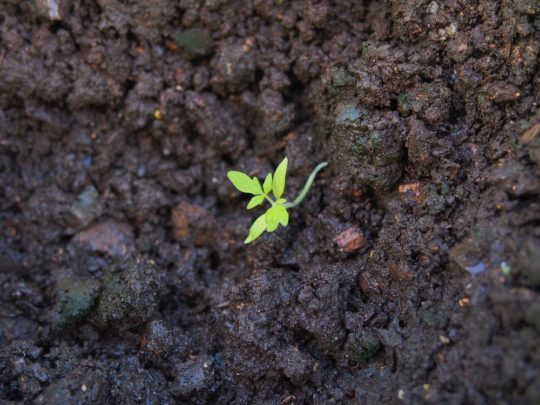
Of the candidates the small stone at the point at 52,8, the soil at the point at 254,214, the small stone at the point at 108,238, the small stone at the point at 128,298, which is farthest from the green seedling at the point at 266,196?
the small stone at the point at 52,8

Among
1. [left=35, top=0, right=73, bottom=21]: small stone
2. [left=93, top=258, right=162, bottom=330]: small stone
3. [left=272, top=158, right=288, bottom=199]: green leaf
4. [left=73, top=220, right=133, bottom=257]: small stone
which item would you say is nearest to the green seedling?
[left=272, top=158, right=288, bottom=199]: green leaf

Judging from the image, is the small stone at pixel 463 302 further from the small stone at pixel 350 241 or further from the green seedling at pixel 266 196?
the green seedling at pixel 266 196

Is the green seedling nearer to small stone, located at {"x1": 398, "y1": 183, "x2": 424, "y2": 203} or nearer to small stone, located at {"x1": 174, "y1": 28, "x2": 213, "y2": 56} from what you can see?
small stone, located at {"x1": 398, "y1": 183, "x2": 424, "y2": 203}

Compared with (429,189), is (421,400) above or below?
below

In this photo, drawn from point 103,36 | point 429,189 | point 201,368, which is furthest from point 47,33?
point 429,189

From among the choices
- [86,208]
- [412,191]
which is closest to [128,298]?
[86,208]

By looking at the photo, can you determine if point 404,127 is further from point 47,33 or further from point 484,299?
point 47,33
